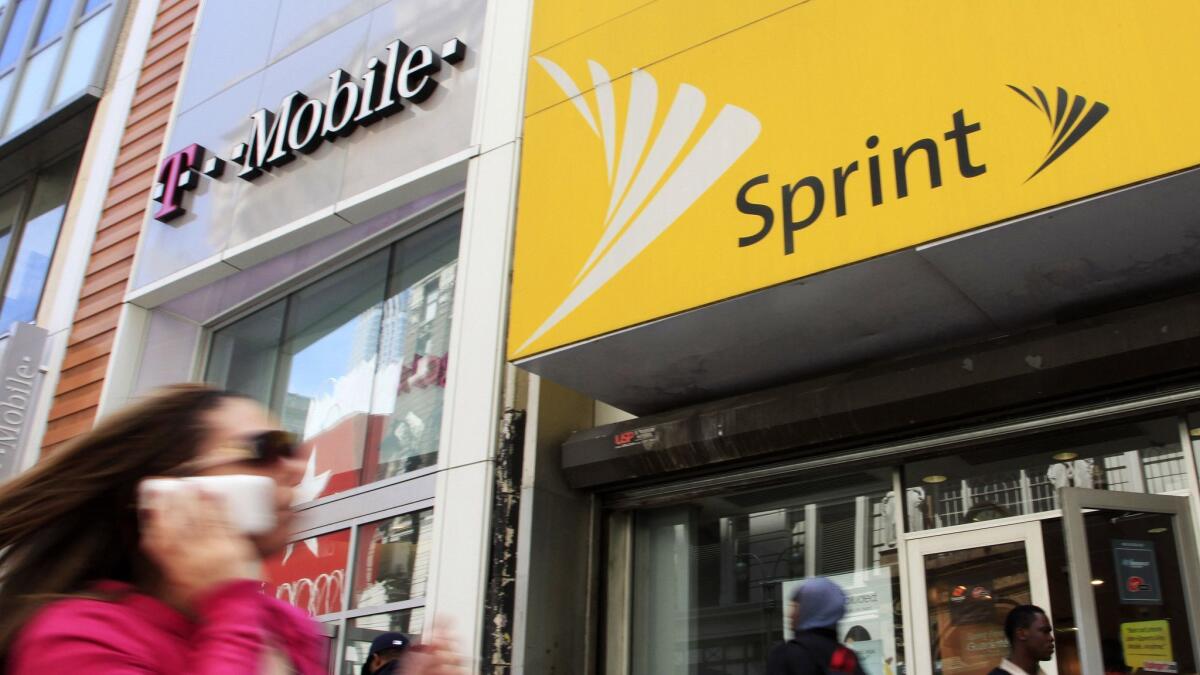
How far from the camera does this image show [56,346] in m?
12.3

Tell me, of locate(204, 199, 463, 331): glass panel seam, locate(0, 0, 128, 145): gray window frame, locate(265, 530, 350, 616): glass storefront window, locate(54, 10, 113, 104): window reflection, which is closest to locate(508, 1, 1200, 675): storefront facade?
locate(204, 199, 463, 331): glass panel seam

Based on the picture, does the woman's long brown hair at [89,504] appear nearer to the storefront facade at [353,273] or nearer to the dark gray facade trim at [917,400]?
the dark gray facade trim at [917,400]

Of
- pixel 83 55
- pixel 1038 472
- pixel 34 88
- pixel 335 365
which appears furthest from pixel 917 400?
pixel 34 88

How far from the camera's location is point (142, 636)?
4.75 feet

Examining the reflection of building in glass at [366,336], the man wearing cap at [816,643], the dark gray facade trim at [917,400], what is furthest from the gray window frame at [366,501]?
the man wearing cap at [816,643]

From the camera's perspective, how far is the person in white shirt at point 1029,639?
5.14m

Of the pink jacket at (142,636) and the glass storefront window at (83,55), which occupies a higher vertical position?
the glass storefront window at (83,55)

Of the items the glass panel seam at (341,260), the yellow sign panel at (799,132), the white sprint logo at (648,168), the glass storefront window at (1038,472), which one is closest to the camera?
the yellow sign panel at (799,132)

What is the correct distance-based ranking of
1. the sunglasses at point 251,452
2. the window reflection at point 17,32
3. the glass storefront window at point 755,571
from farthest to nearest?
the window reflection at point 17,32
the glass storefront window at point 755,571
the sunglasses at point 251,452

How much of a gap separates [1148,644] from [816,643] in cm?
251

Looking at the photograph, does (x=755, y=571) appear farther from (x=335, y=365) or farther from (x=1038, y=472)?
(x=335, y=365)

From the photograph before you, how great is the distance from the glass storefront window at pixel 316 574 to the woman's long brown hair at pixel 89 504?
737 centimetres

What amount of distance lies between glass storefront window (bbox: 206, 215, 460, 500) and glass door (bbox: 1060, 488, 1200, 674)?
4.81 m

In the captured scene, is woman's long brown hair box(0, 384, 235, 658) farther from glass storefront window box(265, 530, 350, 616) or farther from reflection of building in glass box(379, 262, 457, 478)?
glass storefront window box(265, 530, 350, 616)
